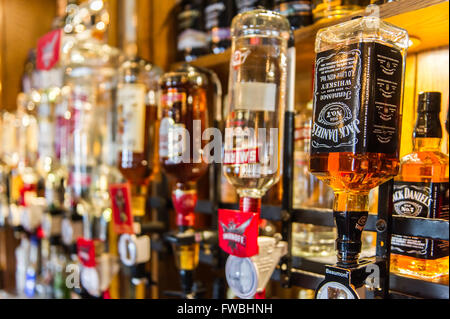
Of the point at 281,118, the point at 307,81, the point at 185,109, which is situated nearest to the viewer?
the point at 281,118

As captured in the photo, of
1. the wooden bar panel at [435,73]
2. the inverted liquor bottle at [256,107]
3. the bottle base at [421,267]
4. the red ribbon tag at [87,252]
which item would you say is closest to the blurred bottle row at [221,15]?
the inverted liquor bottle at [256,107]

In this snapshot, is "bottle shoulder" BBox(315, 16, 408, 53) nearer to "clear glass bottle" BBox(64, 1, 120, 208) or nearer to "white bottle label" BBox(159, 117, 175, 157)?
"white bottle label" BBox(159, 117, 175, 157)

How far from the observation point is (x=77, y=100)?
5.13 feet

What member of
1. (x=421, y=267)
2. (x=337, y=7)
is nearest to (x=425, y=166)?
(x=421, y=267)

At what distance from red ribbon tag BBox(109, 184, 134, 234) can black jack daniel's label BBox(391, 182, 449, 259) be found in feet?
2.37

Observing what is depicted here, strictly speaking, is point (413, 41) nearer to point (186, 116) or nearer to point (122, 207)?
point (186, 116)

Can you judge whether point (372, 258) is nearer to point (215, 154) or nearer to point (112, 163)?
point (215, 154)

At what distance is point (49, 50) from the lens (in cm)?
145

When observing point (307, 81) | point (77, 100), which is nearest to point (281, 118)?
point (307, 81)

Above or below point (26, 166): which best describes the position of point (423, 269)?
below

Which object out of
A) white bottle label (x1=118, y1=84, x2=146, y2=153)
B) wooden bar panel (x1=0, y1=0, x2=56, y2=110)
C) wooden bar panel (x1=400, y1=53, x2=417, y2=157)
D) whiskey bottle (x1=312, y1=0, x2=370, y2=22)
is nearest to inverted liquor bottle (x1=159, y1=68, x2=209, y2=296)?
white bottle label (x1=118, y1=84, x2=146, y2=153)

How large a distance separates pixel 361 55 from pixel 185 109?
20.2 inches

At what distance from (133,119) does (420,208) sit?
822 millimetres

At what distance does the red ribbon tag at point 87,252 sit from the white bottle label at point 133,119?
33cm
